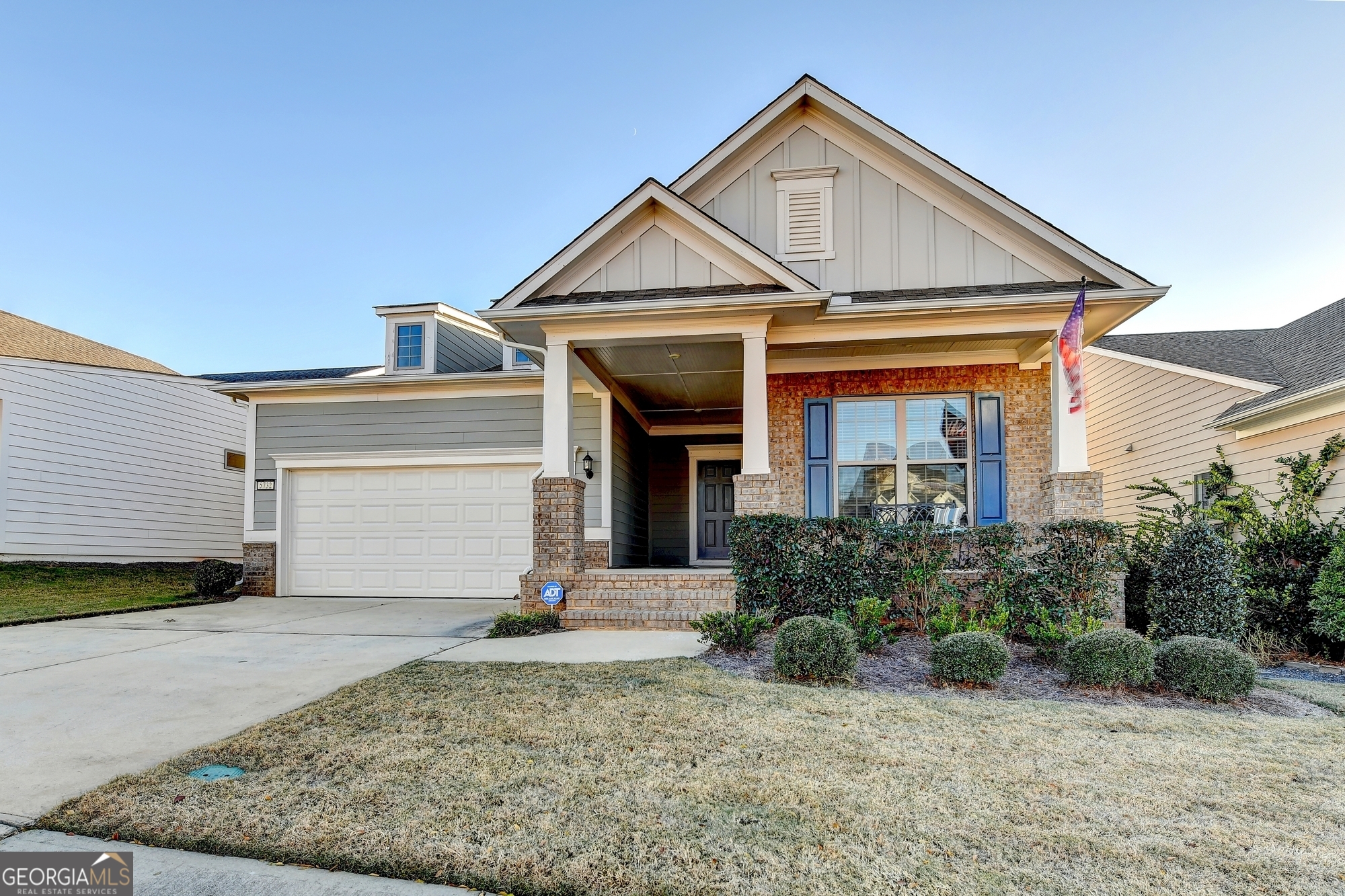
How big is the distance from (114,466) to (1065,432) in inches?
596

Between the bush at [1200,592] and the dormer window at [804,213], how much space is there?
16.7ft

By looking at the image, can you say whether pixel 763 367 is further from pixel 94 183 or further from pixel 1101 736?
pixel 94 183

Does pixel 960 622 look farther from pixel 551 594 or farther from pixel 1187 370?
pixel 1187 370

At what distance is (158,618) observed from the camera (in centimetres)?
852

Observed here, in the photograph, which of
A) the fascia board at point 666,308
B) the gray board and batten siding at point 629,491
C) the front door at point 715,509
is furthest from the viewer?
the front door at point 715,509

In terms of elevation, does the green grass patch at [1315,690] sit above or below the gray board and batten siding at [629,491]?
below

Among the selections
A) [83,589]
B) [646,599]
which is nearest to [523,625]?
[646,599]

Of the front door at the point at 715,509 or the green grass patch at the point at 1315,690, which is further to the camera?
the front door at the point at 715,509

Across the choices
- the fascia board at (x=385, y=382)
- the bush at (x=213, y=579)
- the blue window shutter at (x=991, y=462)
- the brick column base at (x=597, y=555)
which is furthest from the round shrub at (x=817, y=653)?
the bush at (x=213, y=579)

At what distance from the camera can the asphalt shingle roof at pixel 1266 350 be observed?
26.8 feet

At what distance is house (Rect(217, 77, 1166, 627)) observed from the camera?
825 cm

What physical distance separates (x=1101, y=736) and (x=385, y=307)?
11.6 metres

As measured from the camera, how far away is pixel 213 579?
10883mm

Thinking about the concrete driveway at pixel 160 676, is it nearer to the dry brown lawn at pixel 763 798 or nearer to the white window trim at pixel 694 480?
the dry brown lawn at pixel 763 798
